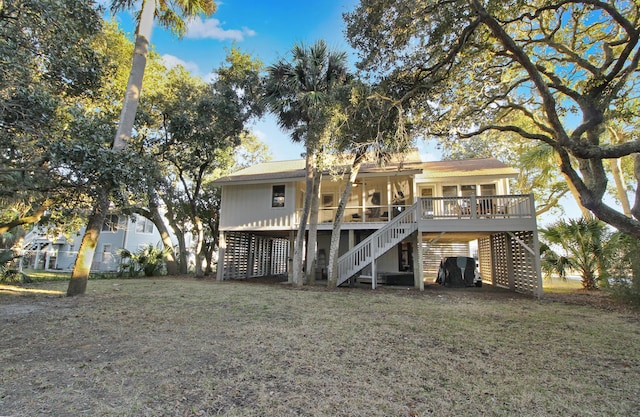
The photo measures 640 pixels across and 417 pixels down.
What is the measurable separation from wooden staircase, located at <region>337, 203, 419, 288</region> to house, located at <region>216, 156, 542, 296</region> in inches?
1.4

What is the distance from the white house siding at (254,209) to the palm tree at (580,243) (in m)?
10.6

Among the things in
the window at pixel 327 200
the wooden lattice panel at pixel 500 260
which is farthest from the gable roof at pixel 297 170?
the wooden lattice panel at pixel 500 260

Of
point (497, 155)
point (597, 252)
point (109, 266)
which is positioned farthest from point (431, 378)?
Answer: point (109, 266)

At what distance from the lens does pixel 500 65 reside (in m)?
10.5

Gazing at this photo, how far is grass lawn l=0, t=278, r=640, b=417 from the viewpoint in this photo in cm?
278

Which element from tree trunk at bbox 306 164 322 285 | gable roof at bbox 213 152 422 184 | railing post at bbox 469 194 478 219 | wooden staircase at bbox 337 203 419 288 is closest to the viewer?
railing post at bbox 469 194 478 219

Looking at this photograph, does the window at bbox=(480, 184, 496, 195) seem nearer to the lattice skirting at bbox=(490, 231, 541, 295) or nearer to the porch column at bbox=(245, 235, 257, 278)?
the lattice skirting at bbox=(490, 231, 541, 295)

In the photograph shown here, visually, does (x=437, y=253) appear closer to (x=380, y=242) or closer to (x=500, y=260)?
(x=500, y=260)

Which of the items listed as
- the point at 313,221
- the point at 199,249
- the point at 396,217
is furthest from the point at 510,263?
the point at 199,249

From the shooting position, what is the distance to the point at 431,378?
3.40 m

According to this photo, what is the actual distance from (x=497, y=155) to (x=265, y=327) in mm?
23694

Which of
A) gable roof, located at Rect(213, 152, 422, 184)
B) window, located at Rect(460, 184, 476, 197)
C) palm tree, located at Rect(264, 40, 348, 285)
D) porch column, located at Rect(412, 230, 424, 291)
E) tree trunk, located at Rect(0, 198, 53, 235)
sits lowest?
porch column, located at Rect(412, 230, 424, 291)

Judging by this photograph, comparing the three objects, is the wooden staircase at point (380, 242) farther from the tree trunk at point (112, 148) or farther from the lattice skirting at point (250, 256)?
the tree trunk at point (112, 148)

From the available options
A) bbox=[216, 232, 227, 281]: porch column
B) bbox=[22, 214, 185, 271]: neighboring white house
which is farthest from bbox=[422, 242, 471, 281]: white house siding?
bbox=[22, 214, 185, 271]: neighboring white house
